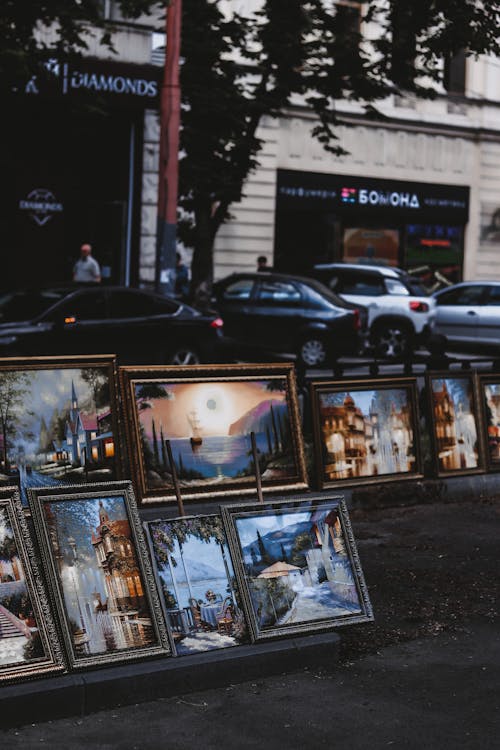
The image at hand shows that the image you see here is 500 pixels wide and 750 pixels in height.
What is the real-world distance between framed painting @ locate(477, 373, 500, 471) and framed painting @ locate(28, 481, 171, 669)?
211 inches

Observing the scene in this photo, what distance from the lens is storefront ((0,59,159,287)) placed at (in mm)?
23781

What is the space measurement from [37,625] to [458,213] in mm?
28661

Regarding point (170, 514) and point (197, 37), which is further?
point (197, 37)

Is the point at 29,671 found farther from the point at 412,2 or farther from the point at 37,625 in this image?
the point at 412,2

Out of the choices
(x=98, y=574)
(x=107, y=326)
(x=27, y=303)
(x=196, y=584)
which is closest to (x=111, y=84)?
(x=107, y=326)

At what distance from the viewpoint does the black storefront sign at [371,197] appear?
29297mm

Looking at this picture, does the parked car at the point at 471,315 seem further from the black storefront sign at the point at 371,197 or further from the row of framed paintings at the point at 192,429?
the row of framed paintings at the point at 192,429

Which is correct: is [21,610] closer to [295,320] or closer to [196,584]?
[196,584]

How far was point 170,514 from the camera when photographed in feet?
26.6

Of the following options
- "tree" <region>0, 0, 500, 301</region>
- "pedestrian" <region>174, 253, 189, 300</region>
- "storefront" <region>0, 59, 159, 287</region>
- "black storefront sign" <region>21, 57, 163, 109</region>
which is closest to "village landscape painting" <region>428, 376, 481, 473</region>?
"tree" <region>0, 0, 500, 301</region>

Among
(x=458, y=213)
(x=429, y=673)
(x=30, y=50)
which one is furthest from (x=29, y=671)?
(x=458, y=213)

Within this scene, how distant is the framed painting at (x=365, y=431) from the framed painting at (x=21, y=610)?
4.13 meters

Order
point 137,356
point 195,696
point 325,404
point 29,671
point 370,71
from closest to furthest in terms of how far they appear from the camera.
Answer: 1. point 29,671
2. point 195,696
3. point 325,404
4. point 137,356
5. point 370,71

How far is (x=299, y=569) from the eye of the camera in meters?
6.14
